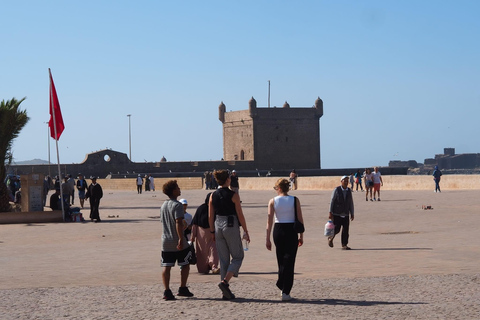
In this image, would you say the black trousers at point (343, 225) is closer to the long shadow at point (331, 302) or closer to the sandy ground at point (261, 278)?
the sandy ground at point (261, 278)

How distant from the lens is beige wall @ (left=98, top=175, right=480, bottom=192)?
37.4 m

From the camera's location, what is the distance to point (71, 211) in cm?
2130

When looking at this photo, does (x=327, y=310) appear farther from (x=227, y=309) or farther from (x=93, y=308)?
(x=93, y=308)

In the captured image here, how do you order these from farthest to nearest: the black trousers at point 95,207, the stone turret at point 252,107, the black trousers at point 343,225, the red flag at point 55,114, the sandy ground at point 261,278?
the stone turret at point 252,107 → the red flag at point 55,114 → the black trousers at point 95,207 → the black trousers at point 343,225 → the sandy ground at point 261,278

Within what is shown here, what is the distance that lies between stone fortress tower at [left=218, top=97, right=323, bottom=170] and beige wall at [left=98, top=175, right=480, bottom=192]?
1331 inches

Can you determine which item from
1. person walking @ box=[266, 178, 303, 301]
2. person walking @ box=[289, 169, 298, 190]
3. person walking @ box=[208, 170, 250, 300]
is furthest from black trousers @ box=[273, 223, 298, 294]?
person walking @ box=[289, 169, 298, 190]

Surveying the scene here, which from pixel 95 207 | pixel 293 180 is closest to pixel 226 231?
pixel 95 207

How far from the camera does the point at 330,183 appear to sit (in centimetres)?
4388

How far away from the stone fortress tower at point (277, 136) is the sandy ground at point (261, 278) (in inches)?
2958

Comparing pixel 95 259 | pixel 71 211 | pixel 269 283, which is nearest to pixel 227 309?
pixel 269 283

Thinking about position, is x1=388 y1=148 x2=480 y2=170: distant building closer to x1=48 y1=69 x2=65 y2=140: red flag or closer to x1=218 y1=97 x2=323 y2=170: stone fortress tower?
x1=218 y1=97 x2=323 y2=170: stone fortress tower

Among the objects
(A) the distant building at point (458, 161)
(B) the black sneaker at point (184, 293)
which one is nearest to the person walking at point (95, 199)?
(B) the black sneaker at point (184, 293)

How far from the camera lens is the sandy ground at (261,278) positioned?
7.36 meters

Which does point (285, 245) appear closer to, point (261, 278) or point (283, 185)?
point (283, 185)
